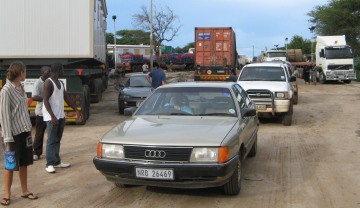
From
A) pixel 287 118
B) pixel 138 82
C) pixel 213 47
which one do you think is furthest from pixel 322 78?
pixel 287 118

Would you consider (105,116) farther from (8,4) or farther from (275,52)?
(275,52)

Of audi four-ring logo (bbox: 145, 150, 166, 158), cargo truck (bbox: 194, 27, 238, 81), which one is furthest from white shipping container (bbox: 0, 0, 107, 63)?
cargo truck (bbox: 194, 27, 238, 81)

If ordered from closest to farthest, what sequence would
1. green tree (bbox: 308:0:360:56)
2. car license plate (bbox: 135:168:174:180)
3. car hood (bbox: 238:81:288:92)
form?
1. car license plate (bbox: 135:168:174:180)
2. car hood (bbox: 238:81:288:92)
3. green tree (bbox: 308:0:360:56)

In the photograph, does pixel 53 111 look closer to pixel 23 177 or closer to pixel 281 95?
pixel 23 177

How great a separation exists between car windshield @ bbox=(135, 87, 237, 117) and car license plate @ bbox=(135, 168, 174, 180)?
141cm

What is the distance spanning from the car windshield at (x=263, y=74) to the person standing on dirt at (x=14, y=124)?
8.87 m

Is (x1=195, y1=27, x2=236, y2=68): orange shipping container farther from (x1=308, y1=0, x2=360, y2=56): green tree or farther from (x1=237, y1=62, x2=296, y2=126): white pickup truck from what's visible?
(x1=308, y1=0, x2=360, y2=56): green tree

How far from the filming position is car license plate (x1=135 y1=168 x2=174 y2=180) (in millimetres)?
4871

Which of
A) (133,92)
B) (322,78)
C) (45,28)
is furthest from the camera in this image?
(322,78)

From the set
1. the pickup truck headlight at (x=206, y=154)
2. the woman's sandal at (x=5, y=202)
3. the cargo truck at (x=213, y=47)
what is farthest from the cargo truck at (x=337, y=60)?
the woman's sandal at (x=5, y=202)

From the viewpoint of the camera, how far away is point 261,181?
6.26 m

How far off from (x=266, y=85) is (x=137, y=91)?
4489 millimetres

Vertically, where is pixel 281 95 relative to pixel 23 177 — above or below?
above

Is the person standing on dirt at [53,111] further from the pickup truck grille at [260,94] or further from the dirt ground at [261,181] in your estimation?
the pickup truck grille at [260,94]
